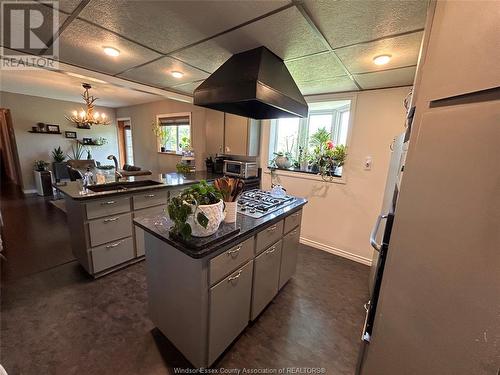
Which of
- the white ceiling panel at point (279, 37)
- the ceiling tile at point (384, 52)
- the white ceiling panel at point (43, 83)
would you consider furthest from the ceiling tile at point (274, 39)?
the white ceiling panel at point (43, 83)

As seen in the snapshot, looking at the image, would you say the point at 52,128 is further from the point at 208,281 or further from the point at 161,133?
the point at 208,281

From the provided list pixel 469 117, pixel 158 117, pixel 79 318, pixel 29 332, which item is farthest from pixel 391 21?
pixel 158 117

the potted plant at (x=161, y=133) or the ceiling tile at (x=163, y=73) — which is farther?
the potted plant at (x=161, y=133)

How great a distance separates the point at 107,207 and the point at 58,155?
197 inches

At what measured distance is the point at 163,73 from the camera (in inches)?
96.2

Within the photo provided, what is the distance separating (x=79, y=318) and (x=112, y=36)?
90.9 inches

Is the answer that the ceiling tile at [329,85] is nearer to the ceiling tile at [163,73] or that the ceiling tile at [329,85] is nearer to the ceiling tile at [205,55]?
the ceiling tile at [205,55]

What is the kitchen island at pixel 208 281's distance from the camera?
118 cm

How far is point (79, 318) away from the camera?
5.60ft

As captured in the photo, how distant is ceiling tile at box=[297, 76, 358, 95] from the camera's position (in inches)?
Answer: 92.4

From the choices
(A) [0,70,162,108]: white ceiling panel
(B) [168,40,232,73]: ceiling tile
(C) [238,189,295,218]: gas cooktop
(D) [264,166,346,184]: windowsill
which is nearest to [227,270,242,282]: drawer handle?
(C) [238,189,295,218]: gas cooktop

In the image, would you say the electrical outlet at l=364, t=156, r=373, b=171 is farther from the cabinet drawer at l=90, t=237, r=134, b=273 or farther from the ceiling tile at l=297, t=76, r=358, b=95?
the cabinet drawer at l=90, t=237, r=134, b=273

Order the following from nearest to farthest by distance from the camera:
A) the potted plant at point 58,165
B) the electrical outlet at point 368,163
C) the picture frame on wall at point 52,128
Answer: the electrical outlet at point 368,163 → the potted plant at point 58,165 → the picture frame on wall at point 52,128

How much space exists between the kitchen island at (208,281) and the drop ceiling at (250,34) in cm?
134
